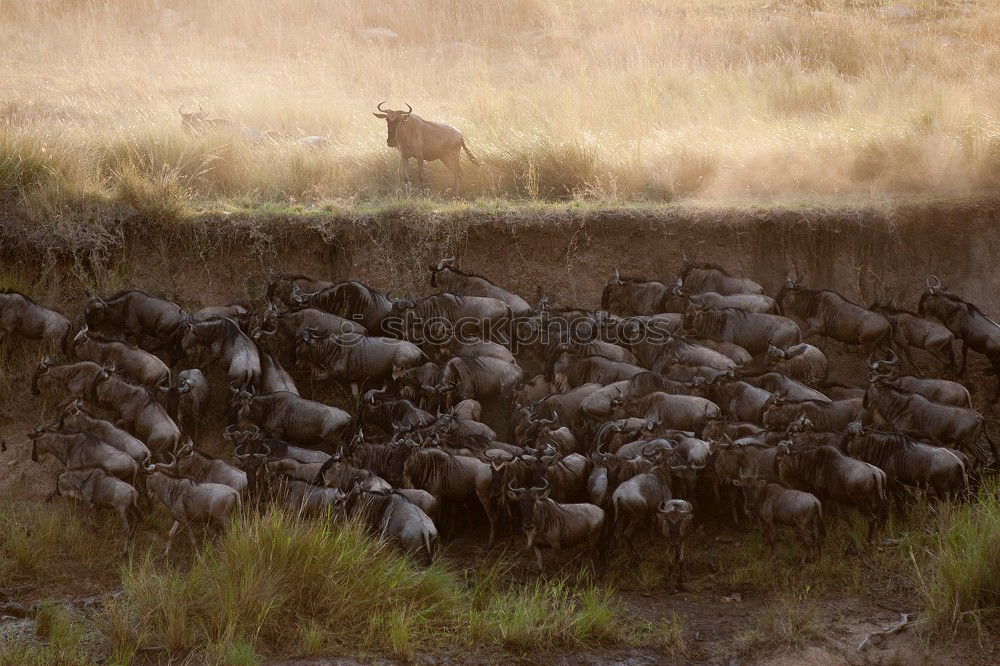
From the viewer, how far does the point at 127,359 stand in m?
9.26

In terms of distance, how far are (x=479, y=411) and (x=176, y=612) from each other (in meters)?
3.20

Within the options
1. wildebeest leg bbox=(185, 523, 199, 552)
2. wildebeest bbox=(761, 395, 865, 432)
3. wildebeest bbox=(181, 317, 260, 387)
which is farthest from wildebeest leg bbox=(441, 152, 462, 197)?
wildebeest leg bbox=(185, 523, 199, 552)

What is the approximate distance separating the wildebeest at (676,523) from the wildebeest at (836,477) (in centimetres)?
87

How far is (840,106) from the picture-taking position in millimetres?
14461

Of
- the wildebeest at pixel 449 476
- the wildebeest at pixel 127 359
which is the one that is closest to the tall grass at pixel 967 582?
the wildebeest at pixel 449 476

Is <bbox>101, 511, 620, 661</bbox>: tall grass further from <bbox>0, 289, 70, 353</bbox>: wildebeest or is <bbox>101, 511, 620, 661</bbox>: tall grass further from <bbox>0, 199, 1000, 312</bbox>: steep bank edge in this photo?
<bbox>0, 199, 1000, 312</bbox>: steep bank edge

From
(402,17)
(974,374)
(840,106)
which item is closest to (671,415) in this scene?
(974,374)

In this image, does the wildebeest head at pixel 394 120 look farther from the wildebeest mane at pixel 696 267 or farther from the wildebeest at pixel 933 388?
the wildebeest at pixel 933 388

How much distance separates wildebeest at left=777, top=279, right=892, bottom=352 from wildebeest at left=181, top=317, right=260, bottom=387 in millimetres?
4738

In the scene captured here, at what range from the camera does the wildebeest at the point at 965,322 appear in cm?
973

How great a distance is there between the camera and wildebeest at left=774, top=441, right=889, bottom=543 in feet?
24.8

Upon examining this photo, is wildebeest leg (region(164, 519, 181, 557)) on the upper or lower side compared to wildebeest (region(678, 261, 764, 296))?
lower

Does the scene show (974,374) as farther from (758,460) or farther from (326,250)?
(326,250)

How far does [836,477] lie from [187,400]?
4.87 m
